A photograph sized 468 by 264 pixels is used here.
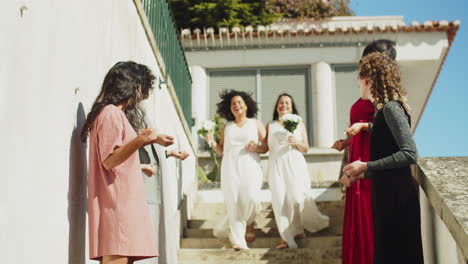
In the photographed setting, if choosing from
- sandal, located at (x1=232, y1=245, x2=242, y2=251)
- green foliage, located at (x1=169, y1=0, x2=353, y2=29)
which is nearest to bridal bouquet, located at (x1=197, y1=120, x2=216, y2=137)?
sandal, located at (x1=232, y1=245, x2=242, y2=251)

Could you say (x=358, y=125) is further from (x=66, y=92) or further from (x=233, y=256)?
(x=66, y=92)

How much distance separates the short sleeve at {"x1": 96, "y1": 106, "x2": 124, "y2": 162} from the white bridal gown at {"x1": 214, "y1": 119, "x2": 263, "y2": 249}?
370 centimetres

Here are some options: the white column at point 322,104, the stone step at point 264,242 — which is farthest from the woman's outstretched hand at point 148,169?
the white column at point 322,104

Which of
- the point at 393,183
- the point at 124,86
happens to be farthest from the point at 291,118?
the point at 124,86

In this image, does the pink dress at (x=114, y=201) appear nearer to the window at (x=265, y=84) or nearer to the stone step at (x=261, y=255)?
the stone step at (x=261, y=255)

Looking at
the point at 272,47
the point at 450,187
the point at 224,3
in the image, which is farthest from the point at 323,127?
the point at 450,187

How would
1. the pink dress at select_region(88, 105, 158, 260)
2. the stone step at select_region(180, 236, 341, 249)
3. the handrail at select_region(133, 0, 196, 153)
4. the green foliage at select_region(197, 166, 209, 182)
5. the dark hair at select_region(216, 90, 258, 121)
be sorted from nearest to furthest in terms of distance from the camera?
the pink dress at select_region(88, 105, 158, 260)
the handrail at select_region(133, 0, 196, 153)
the stone step at select_region(180, 236, 341, 249)
the dark hair at select_region(216, 90, 258, 121)
the green foliage at select_region(197, 166, 209, 182)

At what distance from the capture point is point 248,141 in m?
7.82

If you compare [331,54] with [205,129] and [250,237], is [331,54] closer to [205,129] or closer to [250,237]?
[205,129]

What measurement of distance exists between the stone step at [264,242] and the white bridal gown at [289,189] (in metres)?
0.17

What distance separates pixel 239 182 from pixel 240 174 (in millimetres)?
98

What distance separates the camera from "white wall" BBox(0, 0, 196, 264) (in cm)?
289

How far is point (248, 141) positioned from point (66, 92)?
418 centimetres

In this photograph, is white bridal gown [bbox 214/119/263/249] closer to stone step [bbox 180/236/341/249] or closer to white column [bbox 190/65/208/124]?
stone step [bbox 180/236/341/249]
